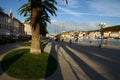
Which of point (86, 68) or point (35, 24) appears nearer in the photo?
point (86, 68)

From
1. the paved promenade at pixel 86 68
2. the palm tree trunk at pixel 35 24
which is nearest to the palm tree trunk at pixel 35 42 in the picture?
the palm tree trunk at pixel 35 24

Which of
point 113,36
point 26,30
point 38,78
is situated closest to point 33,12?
point 38,78

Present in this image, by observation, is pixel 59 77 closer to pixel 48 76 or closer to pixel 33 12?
pixel 48 76

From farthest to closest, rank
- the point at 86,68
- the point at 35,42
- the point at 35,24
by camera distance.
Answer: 1. the point at 35,42
2. the point at 35,24
3. the point at 86,68

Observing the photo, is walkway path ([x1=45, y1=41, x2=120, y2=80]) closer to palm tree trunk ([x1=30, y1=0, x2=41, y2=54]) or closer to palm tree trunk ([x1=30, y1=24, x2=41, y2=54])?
palm tree trunk ([x1=30, y1=24, x2=41, y2=54])

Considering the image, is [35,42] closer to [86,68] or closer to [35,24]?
[35,24]

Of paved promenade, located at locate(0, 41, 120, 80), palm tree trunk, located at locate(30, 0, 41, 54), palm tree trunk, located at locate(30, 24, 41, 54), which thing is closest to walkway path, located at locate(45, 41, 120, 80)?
paved promenade, located at locate(0, 41, 120, 80)

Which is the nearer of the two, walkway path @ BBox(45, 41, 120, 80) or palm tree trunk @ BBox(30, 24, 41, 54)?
walkway path @ BBox(45, 41, 120, 80)

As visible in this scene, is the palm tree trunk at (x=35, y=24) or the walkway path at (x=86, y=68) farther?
the palm tree trunk at (x=35, y=24)

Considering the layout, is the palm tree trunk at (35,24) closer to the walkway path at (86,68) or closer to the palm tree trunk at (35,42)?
the palm tree trunk at (35,42)

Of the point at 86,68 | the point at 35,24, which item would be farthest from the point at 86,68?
the point at 35,24

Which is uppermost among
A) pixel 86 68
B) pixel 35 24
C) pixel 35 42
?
pixel 35 24

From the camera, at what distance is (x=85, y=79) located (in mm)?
10406

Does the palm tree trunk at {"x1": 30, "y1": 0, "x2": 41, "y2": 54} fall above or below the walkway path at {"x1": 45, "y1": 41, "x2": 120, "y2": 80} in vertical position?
above
